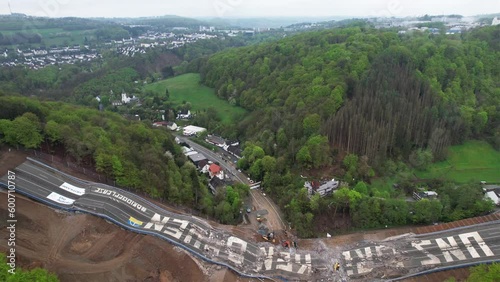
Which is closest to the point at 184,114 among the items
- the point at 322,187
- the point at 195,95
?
the point at 195,95

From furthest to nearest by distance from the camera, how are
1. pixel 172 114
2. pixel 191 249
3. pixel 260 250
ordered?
pixel 172 114
pixel 260 250
pixel 191 249

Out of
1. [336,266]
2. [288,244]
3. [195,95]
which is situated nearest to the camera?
[336,266]

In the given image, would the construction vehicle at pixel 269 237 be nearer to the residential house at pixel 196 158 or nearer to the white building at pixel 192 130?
the residential house at pixel 196 158

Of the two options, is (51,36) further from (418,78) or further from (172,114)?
(418,78)

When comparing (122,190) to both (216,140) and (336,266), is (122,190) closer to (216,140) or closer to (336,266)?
(336,266)

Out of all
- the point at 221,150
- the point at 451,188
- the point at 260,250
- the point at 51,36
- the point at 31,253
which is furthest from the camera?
the point at 51,36

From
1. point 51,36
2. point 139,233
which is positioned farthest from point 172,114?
point 51,36
